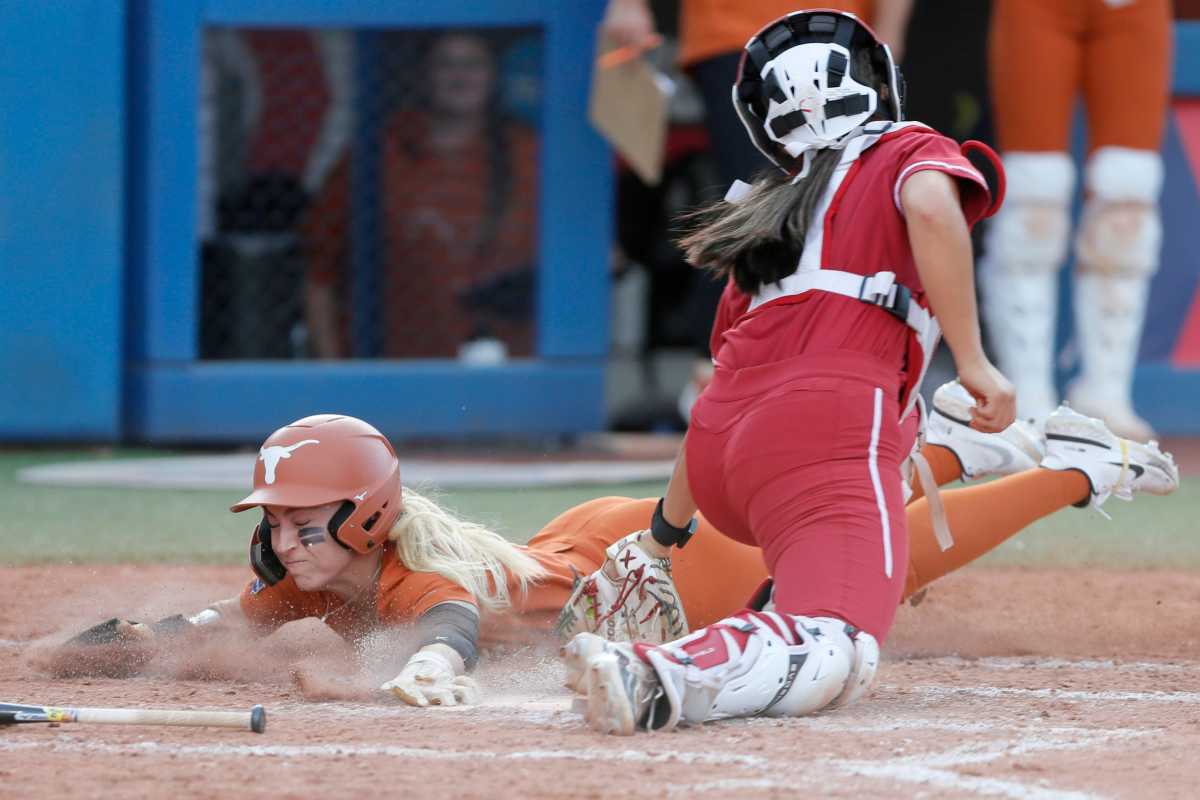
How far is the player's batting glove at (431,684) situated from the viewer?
3.25 m

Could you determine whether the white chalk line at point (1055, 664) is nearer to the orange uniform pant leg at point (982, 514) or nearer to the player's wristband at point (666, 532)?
the orange uniform pant leg at point (982, 514)

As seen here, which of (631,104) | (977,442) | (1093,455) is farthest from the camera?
(631,104)

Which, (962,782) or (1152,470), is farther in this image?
(1152,470)

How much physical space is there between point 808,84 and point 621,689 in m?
1.20

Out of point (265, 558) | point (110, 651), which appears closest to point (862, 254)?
point (265, 558)

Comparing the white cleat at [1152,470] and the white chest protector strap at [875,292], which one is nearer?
the white chest protector strap at [875,292]

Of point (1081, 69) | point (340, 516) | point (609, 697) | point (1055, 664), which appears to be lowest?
point (1055, 664)

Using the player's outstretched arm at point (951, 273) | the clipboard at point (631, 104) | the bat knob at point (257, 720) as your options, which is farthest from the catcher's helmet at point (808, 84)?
the clipboard at point (631, 104)

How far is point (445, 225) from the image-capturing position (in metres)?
8.77

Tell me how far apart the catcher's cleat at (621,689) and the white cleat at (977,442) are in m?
1.51

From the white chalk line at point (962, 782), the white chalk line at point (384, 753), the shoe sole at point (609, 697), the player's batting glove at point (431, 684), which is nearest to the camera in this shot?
the white chalk line at point (962, 782)

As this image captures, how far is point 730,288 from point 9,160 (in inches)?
195

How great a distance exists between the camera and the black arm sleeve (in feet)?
11.2

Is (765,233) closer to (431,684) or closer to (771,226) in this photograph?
(771,226)
